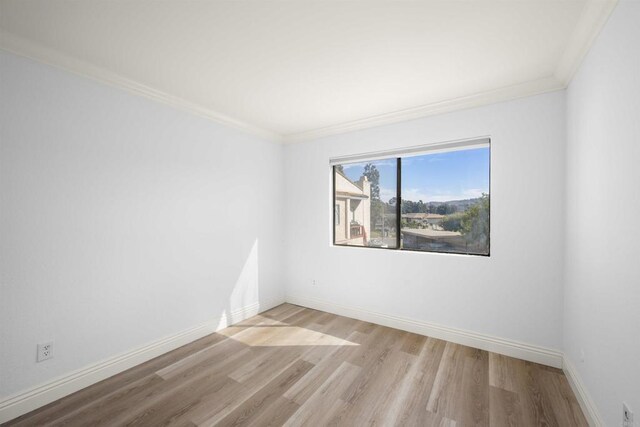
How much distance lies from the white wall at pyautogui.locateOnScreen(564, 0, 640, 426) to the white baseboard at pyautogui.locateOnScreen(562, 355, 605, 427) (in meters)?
0.06

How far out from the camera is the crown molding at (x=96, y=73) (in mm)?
1806

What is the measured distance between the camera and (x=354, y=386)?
2.13 meters

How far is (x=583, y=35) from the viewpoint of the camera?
1700mm

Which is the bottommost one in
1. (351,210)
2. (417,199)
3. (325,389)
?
Result: (325,389)

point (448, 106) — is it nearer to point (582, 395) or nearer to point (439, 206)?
point (439, 206)

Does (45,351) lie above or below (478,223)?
below

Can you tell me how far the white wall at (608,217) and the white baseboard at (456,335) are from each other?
11.6 inches

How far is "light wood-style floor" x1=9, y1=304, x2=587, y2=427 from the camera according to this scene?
5.90 feet

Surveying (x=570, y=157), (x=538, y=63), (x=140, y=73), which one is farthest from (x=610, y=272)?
(x=140, y=73)

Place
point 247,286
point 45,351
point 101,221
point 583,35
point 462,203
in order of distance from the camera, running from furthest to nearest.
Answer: point 247,286 → point 462,203 → point 101,221 → point 45,351 → point 583,35

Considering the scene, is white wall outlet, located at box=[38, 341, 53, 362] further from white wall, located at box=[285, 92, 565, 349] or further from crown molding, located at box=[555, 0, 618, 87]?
crown molding, located at box=[555, 0, 618, 87]

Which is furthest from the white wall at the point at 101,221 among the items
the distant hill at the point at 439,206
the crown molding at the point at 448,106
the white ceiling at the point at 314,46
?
the distant hill at the point at 439,206

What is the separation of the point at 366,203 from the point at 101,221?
2799mm

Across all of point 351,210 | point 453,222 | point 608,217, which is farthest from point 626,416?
point 351,210
